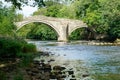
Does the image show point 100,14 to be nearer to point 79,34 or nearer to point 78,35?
point 79,34

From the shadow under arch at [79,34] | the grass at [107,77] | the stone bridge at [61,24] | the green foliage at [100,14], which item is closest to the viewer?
the grass at [107,77]

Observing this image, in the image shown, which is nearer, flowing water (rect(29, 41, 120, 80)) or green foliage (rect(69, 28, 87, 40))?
flowing water (rect(29, 41, 120, 80))

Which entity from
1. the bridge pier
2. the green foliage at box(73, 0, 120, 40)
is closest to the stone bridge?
the bridge pier

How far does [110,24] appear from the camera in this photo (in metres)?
71.6

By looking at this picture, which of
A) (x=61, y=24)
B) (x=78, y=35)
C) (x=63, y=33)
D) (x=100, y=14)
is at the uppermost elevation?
(x=100, y=14)

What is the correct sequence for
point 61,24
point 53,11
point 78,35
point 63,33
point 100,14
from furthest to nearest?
point 53,11 → point 78,35 → point 63,33 → point 61,24 → point 100,14

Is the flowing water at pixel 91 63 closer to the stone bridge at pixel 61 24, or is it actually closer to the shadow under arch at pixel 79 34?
the stone bridge at pixel 61 24

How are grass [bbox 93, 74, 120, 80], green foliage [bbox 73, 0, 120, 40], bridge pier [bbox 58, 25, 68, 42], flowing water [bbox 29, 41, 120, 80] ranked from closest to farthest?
1. grass [bbox 93, 74, 120, 80]
2. flowing water [bbox 29, 41, 120, 80]
3. green foliage [bbox 73, 0, 120, 40]
4. bridge pier [bbox 58, 25, 68, 42]

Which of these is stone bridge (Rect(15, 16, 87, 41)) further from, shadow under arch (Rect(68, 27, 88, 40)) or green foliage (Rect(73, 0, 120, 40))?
shadow under arch (Rect(68, 27, 88, 40))

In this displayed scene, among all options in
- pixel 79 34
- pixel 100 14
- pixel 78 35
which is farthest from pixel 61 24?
pixel 78 35

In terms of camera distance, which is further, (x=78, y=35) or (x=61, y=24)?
(x=78, y=35)

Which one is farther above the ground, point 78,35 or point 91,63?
point 91,63

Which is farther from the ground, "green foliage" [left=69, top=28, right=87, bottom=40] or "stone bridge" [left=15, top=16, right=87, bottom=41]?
"stone bridge" [left=15, top=16, right=87, bottom=41]

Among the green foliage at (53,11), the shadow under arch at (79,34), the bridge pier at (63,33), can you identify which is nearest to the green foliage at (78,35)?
the shadow under arch at (79,34)
